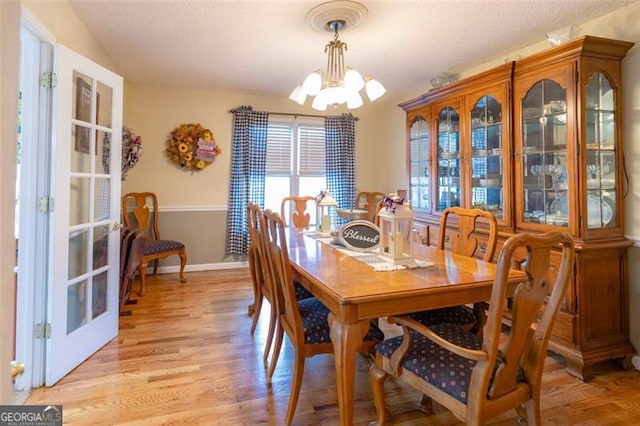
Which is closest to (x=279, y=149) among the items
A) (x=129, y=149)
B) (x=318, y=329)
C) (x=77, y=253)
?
(x=129, y=149)

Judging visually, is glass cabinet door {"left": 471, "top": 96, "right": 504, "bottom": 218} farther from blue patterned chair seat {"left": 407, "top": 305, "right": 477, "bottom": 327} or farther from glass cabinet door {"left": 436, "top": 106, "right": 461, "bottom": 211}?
blue patterned chair seat {"left": 407, "top": 305, "right": 477, "bottom": 327}

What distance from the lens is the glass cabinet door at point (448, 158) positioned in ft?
10.7

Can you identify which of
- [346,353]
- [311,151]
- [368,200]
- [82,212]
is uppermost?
[311,151]

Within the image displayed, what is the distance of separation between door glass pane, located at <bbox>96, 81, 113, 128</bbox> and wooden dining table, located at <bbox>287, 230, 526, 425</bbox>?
1815 millimetres

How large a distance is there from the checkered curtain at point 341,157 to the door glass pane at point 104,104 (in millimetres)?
2996

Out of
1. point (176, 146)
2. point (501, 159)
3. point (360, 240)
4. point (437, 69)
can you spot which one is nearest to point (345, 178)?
point (437, 69)

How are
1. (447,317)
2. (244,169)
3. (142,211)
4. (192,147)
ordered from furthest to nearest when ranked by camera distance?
(244,169)
(192,147)
(142,211)
(447,317)

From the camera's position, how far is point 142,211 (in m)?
4.40

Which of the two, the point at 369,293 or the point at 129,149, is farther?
the point at 129,149

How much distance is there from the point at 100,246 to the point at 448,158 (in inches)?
116

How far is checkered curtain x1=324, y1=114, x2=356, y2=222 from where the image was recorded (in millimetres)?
5117

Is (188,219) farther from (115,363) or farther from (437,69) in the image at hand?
(437,69)

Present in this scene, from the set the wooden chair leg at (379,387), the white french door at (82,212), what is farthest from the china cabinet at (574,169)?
the white french door at (82,212)

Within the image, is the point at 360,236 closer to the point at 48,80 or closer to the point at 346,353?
the point at 346,353
